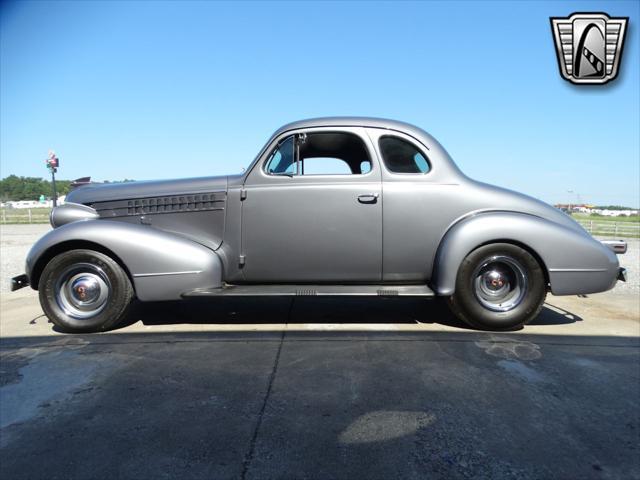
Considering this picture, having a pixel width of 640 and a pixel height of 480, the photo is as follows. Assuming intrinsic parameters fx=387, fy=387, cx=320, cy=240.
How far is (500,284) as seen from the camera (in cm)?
362

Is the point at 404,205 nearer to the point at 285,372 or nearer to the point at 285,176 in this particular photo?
the point at 285,176

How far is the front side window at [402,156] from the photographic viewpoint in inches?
147

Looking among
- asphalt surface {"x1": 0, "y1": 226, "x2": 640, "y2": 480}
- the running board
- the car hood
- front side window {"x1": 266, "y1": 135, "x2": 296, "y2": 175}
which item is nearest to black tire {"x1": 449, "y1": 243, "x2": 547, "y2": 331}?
asphalt surface {"x1": 0, "y1": 226, "x2": 640, "y2": 480}

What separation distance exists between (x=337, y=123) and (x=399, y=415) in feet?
8.97

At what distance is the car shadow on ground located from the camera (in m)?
3.83

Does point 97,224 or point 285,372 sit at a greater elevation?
point 97,224

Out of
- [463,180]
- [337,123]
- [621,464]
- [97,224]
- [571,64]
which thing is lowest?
[621,464]

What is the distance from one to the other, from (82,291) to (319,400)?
2525 mm

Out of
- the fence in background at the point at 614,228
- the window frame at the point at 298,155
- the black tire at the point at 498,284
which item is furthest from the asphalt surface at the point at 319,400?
the fence in background at the point at 614,228

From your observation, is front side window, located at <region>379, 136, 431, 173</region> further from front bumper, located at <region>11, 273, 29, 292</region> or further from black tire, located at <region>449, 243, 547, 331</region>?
front bumper, located at <region>11, 273, 29, 292</region>

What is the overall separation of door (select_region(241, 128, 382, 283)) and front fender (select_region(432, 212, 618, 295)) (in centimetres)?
63

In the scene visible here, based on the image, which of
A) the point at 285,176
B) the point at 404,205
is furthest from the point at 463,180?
the point at 285,176

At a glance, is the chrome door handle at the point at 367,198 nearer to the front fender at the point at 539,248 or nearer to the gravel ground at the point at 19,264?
the front fender at the point at 539,248

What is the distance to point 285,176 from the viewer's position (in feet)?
12.1
